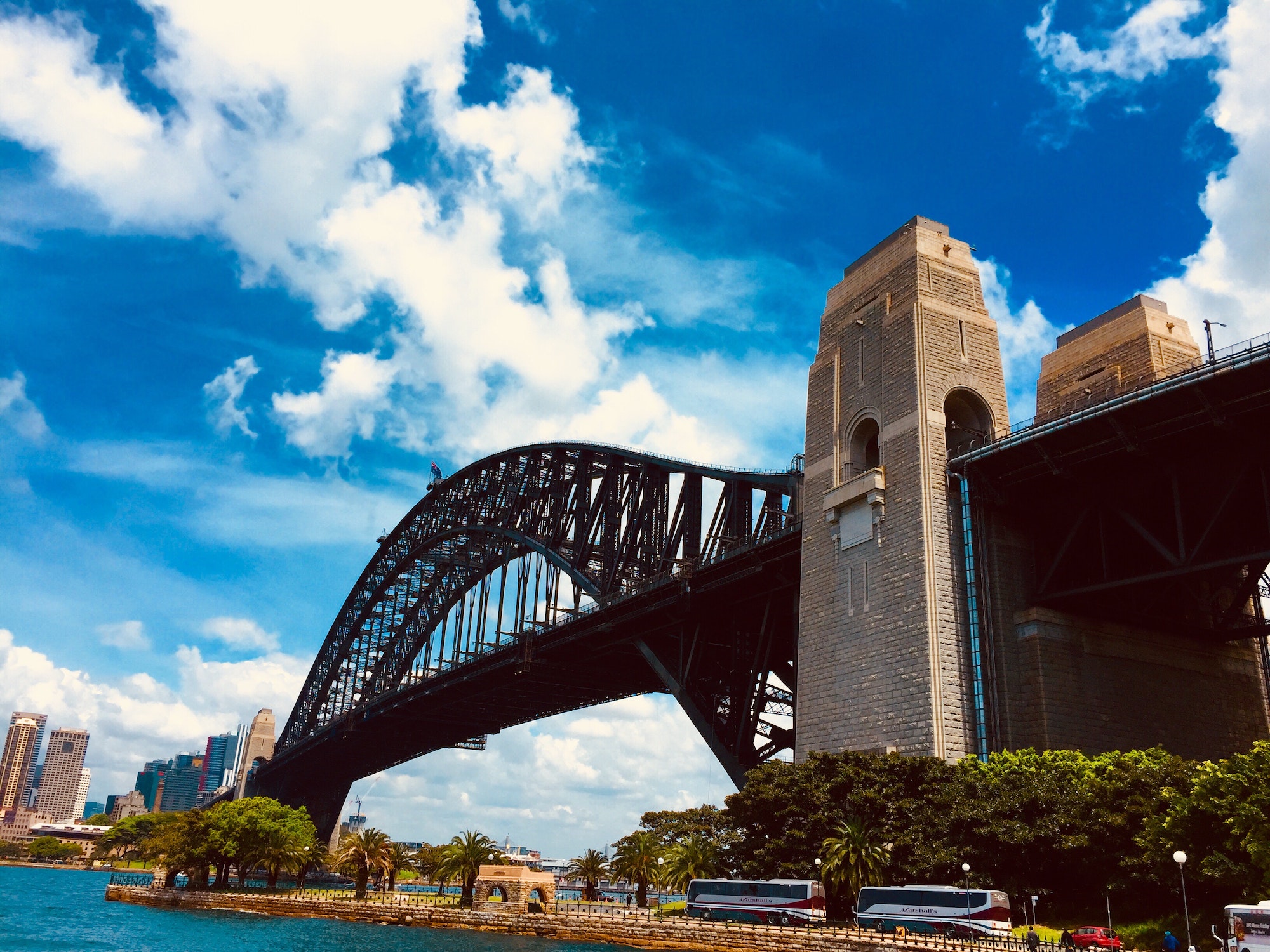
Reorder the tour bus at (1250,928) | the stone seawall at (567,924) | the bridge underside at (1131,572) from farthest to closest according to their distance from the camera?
the bridge underside at (1131,572)
the stone seawall at (567,924)
the tour bus at (1250,928)

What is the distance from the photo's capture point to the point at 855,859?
3888cm

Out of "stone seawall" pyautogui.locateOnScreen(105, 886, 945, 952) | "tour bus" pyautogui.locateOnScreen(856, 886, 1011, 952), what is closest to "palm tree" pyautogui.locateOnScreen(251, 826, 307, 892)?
"stone seawall" pyautogui.locateOnScreen(105, 886, 945, 952)

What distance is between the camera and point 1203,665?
46.2m

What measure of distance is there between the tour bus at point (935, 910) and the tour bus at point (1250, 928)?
8.07 m

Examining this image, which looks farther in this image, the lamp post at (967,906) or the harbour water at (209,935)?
the harbour water at (209,935)

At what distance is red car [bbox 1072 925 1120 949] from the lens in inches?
1225

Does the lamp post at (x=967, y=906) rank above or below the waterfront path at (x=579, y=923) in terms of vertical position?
above

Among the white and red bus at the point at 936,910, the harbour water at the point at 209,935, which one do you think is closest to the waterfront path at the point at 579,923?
the white and red bus at the point at 936,910

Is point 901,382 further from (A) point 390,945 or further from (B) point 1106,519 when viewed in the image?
(A) point 390,945

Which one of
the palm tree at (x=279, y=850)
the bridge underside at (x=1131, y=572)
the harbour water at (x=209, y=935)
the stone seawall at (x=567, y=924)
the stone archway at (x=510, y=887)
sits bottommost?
the harbour water at (x=209, y=935)

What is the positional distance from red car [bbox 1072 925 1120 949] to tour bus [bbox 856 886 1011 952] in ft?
7.81

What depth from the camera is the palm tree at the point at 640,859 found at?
6016 centimetres

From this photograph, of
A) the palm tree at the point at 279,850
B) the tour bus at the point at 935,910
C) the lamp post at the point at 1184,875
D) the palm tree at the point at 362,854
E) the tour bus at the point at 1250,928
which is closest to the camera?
the tour bus at the point at 1250,928

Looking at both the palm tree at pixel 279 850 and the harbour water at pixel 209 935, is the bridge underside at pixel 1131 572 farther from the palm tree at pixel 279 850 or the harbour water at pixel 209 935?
the palm tree at pixel 279 850
